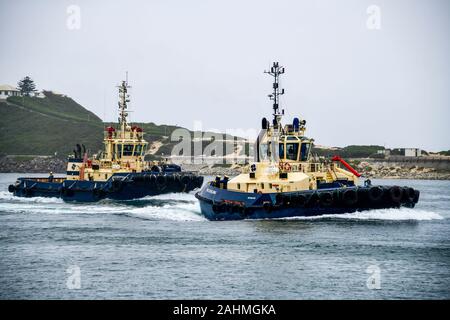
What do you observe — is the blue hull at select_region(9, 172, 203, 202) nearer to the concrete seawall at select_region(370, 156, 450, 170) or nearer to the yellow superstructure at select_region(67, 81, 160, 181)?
the yellow superstructure at select_region(67, 81, 160, 181)

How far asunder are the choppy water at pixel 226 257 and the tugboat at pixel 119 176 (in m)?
12.4

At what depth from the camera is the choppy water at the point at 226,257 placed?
2541 cm

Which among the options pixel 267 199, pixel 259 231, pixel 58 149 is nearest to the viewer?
pixel 259 231

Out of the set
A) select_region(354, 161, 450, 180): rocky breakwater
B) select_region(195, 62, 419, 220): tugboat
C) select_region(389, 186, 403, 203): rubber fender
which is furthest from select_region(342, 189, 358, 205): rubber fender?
select_region(354, 161, 450, 180): rocky breakwater

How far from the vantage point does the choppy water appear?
25.4m

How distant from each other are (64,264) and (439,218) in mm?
24768

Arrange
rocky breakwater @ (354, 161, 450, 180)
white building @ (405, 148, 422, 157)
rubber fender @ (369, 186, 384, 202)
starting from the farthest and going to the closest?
white building @ (405, 148, 422, 157) < rocky breakwater @ (354, 161, 450, 180) < rubber fender @ (369, 186, 384, 202)

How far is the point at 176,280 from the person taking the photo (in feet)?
87.4

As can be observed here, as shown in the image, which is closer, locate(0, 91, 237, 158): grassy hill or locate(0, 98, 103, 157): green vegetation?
locate(0, 91, 237, 158): grassy hill

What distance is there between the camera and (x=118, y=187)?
191 feet

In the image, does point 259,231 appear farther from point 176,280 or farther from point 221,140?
point 221,140

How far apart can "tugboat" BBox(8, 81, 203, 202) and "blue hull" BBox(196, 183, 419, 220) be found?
1861 cm
